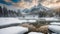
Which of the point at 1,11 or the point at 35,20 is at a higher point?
the point at 1,11

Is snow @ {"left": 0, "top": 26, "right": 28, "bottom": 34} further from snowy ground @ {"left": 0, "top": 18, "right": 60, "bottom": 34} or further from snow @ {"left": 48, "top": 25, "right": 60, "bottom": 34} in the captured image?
snow @ {"left": 48, "top": 25, "right": 60, "bottom": 34}

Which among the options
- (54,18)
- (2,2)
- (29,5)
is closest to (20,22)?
(29,5)

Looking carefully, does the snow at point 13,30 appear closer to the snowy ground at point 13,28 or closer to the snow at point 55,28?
the snowy ground at point 13,28

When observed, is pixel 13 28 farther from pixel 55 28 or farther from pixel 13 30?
pixel 55 28

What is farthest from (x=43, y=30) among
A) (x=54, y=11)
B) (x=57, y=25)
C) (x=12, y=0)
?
(x=12, y=0)

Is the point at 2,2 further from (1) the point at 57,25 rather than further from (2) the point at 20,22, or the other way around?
(1) the point at 57,25

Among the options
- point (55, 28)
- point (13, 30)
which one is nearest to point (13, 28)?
point (13, 30)

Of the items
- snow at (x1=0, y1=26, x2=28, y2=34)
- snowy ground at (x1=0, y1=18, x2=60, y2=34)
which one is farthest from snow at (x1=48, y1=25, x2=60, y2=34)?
snow at (x1=0, y1=26, x2=28, y2=34)

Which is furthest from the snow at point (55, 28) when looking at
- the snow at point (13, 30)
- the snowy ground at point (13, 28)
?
the snow at point (13, 30)

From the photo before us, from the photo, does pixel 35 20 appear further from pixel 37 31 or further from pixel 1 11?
pixel 1 11

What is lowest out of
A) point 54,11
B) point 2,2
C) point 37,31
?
point 37,31
